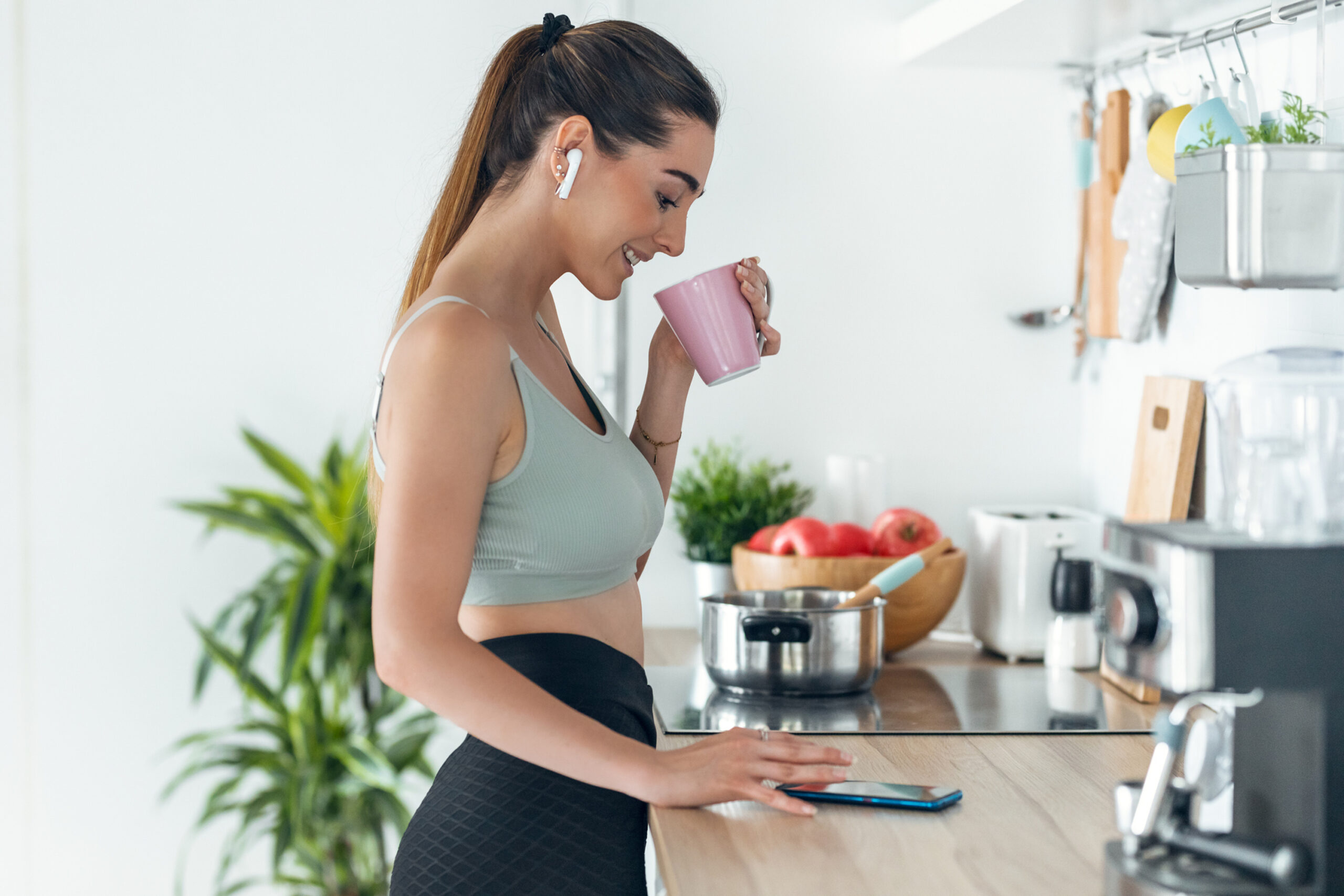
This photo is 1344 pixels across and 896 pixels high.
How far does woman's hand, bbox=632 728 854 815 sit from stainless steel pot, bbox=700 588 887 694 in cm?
32

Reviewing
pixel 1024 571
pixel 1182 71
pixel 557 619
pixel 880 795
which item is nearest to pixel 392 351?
pixel 557 619

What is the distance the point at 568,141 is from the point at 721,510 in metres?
0.77

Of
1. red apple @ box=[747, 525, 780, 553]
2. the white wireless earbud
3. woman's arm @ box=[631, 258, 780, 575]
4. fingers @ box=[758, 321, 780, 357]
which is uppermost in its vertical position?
the white wireless earbud

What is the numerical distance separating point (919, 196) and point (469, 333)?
3.45 ft

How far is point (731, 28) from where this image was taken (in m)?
1.80

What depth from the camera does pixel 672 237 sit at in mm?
1170

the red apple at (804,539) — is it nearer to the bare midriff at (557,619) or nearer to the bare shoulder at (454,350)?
the bare midriff at (557,619)

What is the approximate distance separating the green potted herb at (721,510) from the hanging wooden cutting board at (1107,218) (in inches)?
19.7

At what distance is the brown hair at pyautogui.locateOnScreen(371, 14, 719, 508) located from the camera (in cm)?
112

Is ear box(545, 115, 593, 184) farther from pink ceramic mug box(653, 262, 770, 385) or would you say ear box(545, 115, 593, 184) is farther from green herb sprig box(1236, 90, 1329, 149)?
green herb sprig box(1236, 90, 1329, 149)

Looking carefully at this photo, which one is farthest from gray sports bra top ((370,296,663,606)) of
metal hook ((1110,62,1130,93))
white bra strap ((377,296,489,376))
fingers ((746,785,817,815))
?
metal hook ((1110,62,1130,93))

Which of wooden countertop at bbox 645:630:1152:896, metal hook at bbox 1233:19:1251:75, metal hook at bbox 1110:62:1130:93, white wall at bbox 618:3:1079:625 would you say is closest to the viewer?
wooden countertop at bbox 645:630:1152:896

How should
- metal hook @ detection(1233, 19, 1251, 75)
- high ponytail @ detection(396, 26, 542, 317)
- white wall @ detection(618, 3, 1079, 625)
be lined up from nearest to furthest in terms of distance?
high ponytail @ detection(396, 26, 542, 317) → metal hook @ detection(1233, 19, 1251, 75) → white wall @ detection(618, 3, 1079, 625)

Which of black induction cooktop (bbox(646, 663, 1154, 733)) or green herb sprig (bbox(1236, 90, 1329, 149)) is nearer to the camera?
green herb sprig (bbox(1236, 90, 1329, 149))
